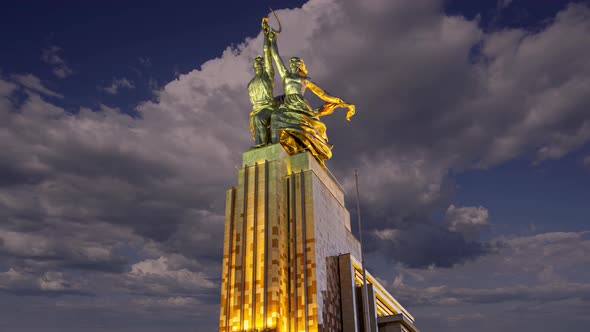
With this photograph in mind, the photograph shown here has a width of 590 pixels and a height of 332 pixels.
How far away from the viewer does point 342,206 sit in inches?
1933

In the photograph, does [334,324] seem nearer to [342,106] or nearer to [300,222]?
[300,222]

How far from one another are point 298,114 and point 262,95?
3834 millimetres

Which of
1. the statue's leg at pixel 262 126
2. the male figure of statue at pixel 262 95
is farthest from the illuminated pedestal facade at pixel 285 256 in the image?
the male figure of statue at pixel 262 95

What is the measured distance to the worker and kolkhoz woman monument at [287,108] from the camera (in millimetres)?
46156

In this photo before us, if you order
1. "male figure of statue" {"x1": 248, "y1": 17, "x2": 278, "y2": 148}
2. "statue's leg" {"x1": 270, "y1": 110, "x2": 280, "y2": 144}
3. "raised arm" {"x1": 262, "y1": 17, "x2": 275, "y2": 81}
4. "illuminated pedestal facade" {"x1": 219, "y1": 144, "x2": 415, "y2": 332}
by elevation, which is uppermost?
"raised arm" {"x1": 262, "y1": 17, "x2": 275, "y2": 81}

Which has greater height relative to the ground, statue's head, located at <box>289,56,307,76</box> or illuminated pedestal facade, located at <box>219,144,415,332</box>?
statue's head, located at <box>289,56,307,76</box>

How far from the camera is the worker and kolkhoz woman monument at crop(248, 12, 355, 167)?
151 ft

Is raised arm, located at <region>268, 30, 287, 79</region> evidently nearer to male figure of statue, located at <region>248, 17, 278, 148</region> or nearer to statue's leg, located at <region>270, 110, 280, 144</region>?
male figure of statue, located at <region>248, 17, 278, 148</region>

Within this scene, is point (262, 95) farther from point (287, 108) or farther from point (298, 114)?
point (298, 114)

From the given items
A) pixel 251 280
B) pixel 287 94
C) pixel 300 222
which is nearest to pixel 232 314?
pixel 251 280

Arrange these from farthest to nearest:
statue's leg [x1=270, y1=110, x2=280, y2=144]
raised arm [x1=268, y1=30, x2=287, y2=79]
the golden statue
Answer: raised arm [x1=268, y1=30, x2=287, y2=79] < the golden statue < statue's leg [x1=270, y1=110, x2=280, y2=144]

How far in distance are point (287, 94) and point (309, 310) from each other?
18.9m

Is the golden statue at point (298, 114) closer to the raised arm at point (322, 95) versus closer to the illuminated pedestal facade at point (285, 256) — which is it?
the raised arm at point (322, 95)

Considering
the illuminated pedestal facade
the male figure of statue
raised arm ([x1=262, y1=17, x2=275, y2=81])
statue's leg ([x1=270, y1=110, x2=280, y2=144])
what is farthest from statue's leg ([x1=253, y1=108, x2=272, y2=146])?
raised arm ([x1=262, y1=17, x2=275, y2=81])
